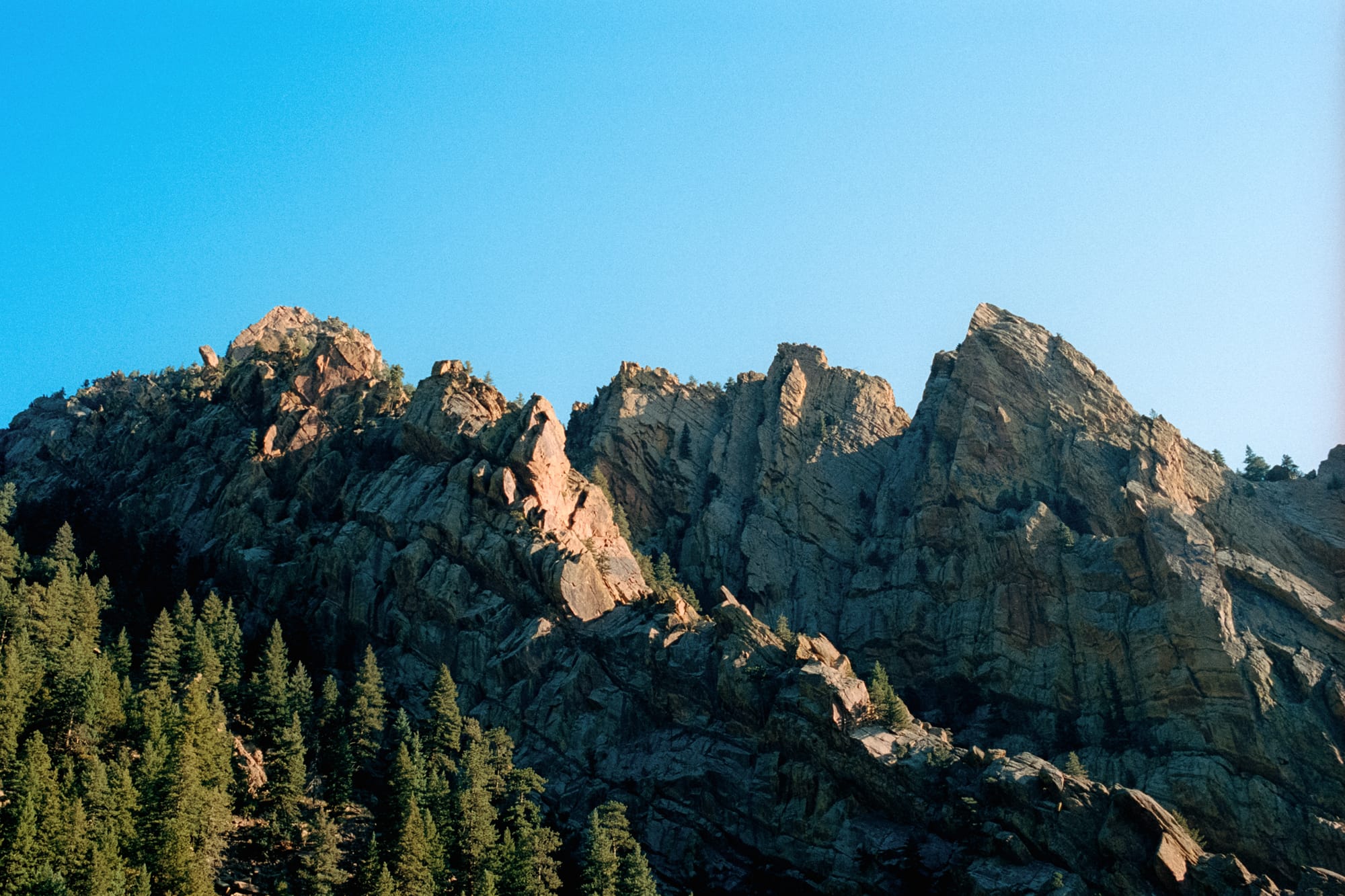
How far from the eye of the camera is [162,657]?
268 feet

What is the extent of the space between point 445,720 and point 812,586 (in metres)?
38.5

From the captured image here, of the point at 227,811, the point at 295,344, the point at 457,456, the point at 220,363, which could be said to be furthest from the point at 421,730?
the point at 220,363

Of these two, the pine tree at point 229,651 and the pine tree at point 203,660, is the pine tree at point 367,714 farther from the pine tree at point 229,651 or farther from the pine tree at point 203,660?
the pine tree at point 203,660

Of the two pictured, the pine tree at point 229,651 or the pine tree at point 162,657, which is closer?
the pine tree at point 162,657

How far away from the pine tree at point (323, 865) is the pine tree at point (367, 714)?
11.3 metres

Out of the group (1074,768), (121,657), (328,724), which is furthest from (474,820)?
(1074,768)

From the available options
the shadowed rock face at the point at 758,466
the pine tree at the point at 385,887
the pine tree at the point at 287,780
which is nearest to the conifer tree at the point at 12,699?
the pine tree at the point at 287,780

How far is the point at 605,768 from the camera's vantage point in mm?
84438

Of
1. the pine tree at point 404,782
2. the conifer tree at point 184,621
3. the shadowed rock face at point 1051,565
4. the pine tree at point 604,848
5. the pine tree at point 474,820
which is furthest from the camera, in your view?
the conifer tree at point 184,621

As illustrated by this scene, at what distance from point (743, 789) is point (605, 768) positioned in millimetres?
9727

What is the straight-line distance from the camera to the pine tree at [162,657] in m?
81.0

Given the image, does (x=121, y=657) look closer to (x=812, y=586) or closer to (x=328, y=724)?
(x=328, y=724)

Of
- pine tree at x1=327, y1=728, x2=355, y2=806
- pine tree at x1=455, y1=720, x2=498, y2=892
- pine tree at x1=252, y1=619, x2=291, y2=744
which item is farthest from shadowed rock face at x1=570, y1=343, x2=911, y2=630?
pine tree at x1=327, y1=728, x2=355, y2=806

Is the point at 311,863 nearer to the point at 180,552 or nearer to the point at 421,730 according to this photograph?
the point at 421,730
